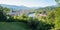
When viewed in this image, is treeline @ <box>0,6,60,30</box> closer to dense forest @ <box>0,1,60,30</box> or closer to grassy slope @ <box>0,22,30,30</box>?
dense forest @ <box>0,1,60,30</box>

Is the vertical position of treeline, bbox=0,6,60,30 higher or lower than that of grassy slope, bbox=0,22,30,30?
higher

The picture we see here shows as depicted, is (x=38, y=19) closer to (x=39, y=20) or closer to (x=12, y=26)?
(x=39, y=20)

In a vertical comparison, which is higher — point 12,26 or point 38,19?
point 38,19

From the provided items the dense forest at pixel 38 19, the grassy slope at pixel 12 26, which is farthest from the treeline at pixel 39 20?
the grassy slope at pixel 12 26

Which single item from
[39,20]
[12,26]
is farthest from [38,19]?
[12,26]

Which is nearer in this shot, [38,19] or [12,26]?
[12,26]

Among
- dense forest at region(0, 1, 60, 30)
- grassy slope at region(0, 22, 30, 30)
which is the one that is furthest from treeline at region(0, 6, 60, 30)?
grassy slope at region(0, 22, 30, 30)

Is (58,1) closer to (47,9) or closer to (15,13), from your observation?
(47,9)

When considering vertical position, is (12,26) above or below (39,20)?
below

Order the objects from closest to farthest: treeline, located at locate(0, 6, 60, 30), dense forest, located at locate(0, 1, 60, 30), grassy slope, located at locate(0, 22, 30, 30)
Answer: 1. treeline, located at locate(0, 6, 60, 30)
2. dense forest, located at locate(0, 1, 60, 30)
3. grassy slope, located at locate(0, 22, 30, 30)
